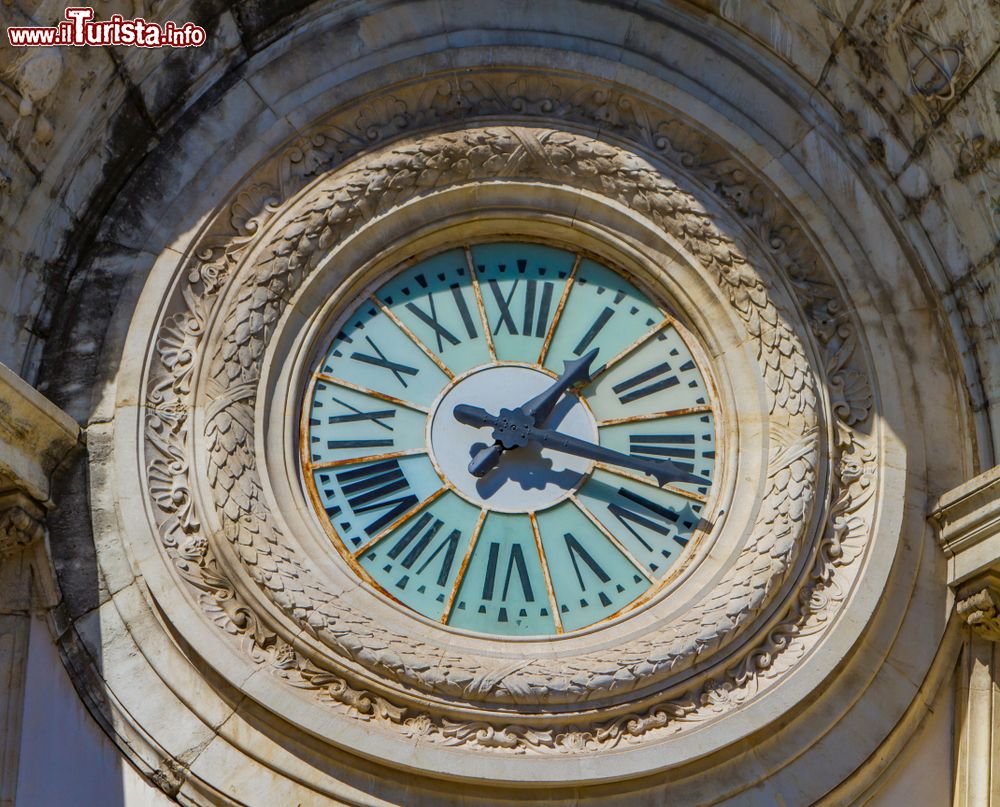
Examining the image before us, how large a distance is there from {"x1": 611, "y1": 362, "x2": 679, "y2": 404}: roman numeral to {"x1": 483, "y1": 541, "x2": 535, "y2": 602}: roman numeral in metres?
1.19

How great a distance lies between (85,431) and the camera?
40.2 feet

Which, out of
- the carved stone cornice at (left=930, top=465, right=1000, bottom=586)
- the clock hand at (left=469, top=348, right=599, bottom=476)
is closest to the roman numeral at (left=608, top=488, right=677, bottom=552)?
the clock hand at (left=469, top=348, right=599, bottom=476)

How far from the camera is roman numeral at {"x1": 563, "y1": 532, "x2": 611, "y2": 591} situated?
1268 centimetres

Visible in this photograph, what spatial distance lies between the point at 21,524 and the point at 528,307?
11.1 ft

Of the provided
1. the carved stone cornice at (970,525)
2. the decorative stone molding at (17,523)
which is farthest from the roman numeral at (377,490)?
the carved stone cornice at (970,525)

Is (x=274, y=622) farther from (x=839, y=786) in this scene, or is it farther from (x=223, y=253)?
(x=839, y=786)

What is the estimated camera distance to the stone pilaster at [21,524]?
11562mm

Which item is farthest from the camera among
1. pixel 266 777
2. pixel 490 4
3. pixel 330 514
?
pixel 490 4

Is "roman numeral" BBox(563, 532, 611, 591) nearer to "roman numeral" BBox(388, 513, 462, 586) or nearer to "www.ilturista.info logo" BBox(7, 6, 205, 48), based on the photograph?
"roman numeral" BBox(388, 513, 462, 586)

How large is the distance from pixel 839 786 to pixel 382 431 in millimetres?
3306

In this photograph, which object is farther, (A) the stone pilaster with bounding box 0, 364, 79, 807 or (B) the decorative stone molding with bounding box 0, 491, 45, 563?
(B) the decorative stone molding with bounding box 0, 491, 45, 563

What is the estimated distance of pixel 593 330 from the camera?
13.4 metres

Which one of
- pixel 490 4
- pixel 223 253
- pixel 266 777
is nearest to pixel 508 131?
pixel 490 4

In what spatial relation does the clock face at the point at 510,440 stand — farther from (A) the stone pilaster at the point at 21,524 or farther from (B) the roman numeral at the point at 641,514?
(A) the stone pilaster at the point at 21,524
